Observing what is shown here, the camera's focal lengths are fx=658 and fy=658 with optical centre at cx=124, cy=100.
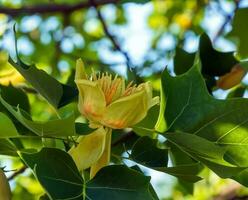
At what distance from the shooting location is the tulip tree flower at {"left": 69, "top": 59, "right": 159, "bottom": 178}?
1.03 m

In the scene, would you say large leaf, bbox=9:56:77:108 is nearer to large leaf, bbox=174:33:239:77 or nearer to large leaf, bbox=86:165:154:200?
large leaf, bbox=86:165:154:200

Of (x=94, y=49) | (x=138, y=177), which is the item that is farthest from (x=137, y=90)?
(x=94, y=49)

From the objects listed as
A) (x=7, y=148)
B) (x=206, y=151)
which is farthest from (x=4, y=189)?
(x=206, y=151)

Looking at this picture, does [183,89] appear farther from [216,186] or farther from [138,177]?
[216,186]

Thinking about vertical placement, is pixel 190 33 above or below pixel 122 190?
below

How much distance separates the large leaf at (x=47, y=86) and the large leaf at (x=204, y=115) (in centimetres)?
19

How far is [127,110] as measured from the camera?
1.03m

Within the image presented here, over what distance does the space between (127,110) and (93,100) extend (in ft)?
0.19

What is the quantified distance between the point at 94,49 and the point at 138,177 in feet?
7.92

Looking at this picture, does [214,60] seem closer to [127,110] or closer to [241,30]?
[241,30]

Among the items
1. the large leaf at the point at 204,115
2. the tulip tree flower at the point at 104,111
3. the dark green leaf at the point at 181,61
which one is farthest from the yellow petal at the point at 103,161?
the dark green leaf at the point at 181,61

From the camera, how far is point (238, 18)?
1.81 metres

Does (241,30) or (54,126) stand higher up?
(54,126)

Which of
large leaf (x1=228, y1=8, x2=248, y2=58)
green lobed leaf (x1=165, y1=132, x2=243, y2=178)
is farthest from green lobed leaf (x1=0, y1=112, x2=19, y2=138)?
large leaf (x1=228, y1=8, x2=248, y2=58)
